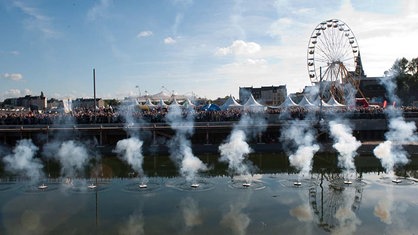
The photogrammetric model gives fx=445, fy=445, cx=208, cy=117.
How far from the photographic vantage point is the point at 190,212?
2333 cm

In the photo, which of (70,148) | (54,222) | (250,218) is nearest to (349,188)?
(250,218)

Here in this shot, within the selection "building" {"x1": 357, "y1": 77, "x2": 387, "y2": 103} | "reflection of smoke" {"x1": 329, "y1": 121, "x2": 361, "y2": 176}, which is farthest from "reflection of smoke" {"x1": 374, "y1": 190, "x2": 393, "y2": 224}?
"building" {"x1": 357, "y1": 77, "x2": 387, "y2": 103}

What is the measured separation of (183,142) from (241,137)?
644cm

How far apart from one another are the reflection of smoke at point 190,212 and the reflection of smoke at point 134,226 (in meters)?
2.18

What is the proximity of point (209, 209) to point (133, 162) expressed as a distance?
1844cm

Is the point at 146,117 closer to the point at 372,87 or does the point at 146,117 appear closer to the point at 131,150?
the point at 131,150

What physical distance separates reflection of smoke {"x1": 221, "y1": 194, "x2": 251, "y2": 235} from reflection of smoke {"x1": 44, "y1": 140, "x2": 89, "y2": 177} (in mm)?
17262

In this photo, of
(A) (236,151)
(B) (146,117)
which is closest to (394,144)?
(A) (236,151)

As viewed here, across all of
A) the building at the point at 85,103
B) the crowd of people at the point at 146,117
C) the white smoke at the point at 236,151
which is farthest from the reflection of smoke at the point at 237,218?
the building at the point at 85,103

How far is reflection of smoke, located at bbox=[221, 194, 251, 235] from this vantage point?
20766mm

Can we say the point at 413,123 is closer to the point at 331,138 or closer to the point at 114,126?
the point at 331,138

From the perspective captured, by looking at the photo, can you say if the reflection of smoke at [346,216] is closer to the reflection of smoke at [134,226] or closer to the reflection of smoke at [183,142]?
the reflection of smoke at [134,226]

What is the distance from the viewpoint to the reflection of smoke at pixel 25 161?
35.7 m

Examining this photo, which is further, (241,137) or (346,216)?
(241,137)
